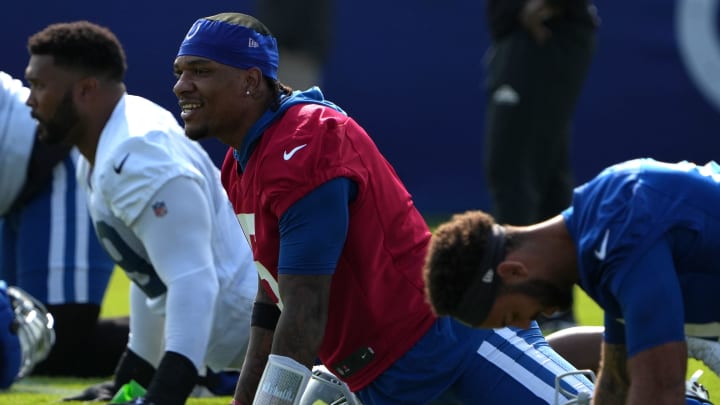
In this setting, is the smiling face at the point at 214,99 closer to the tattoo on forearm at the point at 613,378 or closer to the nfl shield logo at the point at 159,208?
the nfl shield logo at the point at 159,208

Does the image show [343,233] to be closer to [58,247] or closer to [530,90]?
[58,247]

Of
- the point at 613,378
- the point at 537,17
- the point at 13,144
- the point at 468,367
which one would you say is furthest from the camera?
the point at 537,17

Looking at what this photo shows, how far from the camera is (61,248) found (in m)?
6.11

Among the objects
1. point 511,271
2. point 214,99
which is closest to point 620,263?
point 511,271

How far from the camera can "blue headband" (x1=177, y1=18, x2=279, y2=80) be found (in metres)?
3.90

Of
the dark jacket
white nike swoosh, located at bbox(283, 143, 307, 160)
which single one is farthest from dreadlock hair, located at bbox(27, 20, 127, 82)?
the dark jacket

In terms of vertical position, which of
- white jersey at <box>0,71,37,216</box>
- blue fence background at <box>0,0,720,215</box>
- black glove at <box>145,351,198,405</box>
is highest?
white jersey at <box>0,71,37,216</box>

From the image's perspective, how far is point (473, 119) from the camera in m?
11.6

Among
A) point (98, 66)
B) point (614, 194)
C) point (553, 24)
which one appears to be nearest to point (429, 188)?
point (553, 24)

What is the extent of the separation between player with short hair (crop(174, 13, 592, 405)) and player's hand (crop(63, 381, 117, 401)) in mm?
1372

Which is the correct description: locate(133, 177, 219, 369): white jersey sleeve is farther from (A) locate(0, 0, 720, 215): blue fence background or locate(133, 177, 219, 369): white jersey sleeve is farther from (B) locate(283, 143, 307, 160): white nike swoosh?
(A) locate(0, 0, 720, 215): blue fence background

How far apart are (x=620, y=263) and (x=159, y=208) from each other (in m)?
2.05

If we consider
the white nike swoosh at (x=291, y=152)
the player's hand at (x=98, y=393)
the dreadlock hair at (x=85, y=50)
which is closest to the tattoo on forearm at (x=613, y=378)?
the white nike swoosh at (x=291, y=152)

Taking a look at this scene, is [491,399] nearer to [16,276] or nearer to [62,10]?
[16,276]
